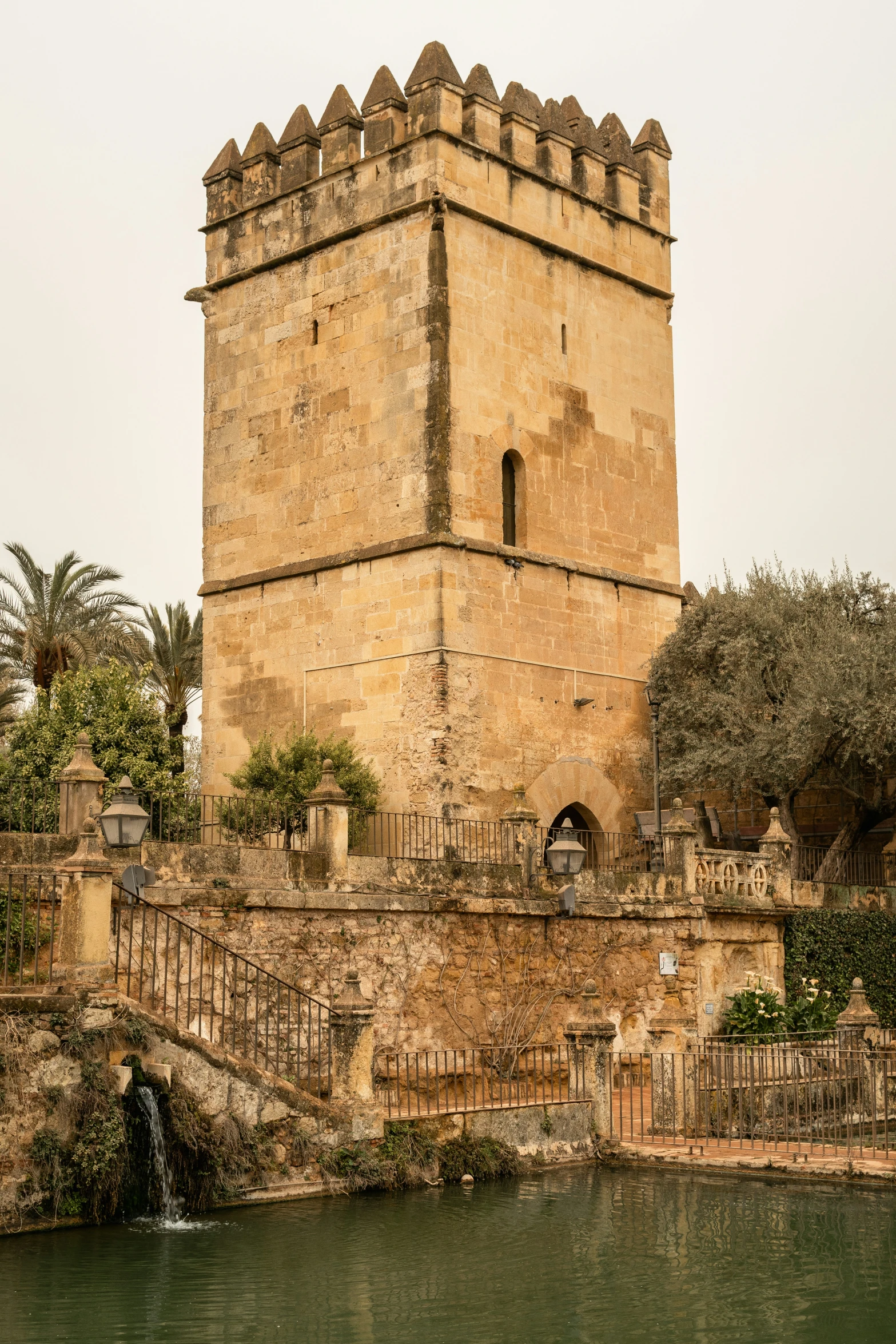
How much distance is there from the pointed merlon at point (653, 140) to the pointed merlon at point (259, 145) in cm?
581

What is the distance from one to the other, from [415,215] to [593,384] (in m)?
3.89

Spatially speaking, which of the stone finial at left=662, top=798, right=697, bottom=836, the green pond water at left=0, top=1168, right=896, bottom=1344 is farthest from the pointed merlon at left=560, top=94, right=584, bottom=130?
the green pond water at left=0, top=1168, right=896, bottom=1344

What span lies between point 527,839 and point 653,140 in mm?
12846

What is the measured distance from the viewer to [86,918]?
12.5m

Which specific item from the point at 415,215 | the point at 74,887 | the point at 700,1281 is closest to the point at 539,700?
the point at 415,215

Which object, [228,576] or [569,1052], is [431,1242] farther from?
[228,576]

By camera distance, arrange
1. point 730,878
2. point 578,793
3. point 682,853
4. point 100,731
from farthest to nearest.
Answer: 1. point 578,793
2. point 100,731
3. point 730,878
4. point 682,853

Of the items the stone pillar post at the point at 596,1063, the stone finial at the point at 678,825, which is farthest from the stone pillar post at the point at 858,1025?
the stone finial at the point at 678,825

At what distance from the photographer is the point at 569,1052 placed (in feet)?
49.1

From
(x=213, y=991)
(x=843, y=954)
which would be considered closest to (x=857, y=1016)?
(x=843, y=954)

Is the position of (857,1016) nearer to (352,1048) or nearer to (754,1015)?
(754,1015)

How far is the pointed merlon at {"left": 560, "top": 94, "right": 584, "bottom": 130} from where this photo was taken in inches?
960

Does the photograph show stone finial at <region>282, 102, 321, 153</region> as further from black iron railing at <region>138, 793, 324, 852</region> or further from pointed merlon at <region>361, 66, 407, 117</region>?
black iron railing at <region>138, 793, 324, 852</region>

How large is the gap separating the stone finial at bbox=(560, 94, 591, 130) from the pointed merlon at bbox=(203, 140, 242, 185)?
506 cm
